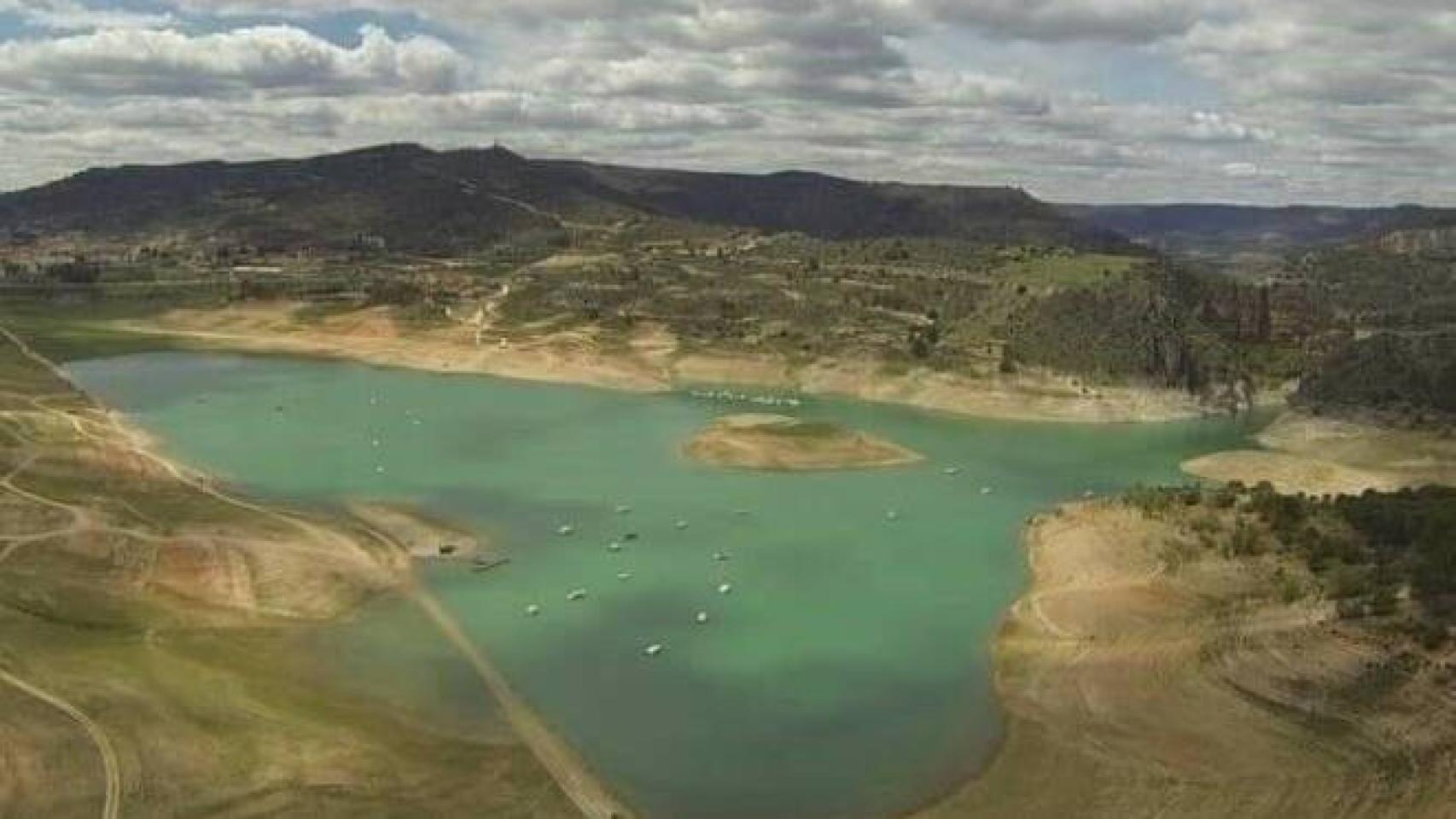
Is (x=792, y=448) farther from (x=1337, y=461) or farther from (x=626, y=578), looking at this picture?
(x=1337, y=461)

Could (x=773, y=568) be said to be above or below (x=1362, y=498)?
below

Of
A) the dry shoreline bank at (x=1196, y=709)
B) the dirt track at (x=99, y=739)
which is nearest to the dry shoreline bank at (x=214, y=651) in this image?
the dirt track at (x=99, y=739)

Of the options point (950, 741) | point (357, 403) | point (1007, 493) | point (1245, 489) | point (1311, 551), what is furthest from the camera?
point (357, 403)

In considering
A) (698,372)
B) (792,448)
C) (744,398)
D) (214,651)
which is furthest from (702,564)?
(698,372)

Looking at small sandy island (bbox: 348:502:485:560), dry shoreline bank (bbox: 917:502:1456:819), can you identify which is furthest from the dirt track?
dry shoreline bank (bbox: 917:502:1456:819)

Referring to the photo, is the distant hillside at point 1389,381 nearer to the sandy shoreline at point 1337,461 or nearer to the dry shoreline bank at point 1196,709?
the sandy shoreline at point 1337,461

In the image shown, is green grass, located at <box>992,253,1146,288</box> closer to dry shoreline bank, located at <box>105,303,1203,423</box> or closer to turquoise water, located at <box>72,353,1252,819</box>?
dry shoreline bank, located at <box>105,303,1203,423</box>

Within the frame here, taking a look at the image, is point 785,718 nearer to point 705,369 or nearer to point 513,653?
point 513,653

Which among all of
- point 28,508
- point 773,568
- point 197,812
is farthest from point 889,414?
point 197,812
